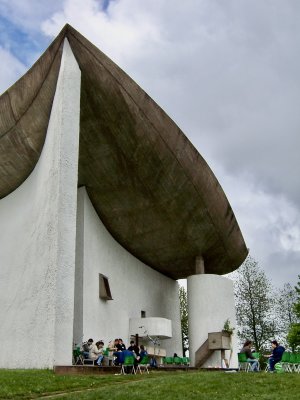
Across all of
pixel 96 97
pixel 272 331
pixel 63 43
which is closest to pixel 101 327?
pixel 96 97

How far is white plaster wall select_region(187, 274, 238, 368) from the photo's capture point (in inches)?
843

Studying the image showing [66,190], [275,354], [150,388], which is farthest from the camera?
[66,190]

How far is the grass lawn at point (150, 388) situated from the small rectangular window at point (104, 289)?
29.9ft

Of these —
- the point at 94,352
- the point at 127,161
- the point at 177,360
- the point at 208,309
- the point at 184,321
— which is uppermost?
the point at 127,161

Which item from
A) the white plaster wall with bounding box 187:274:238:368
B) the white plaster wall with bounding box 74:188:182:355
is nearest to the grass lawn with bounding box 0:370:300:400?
the white plaster wall with bounding box 74:188:182:355

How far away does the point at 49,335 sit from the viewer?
1103cm

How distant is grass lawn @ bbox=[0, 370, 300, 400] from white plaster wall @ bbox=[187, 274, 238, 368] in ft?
38.5

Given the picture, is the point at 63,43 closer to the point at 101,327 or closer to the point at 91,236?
the point at 91,236

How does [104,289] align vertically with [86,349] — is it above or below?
above

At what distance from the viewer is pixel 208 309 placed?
21594 mm

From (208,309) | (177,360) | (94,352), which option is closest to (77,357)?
(94,352)

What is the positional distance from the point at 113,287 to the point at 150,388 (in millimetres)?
12722

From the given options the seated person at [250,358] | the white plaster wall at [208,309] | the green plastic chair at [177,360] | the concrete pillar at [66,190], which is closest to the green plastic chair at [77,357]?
the concrete pillar at [66,190]

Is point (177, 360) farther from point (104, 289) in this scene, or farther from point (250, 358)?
point (250, 358)
